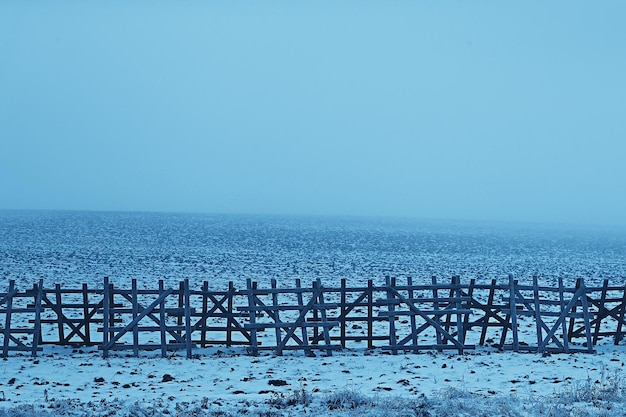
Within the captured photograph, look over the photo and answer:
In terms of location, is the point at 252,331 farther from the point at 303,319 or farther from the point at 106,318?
the point at 106,318

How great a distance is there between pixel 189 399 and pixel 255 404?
118 cm

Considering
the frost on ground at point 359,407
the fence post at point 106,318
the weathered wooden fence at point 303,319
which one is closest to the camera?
the frost on ground at point 359,407

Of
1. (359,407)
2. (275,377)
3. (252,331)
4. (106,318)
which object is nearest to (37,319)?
(106,318)

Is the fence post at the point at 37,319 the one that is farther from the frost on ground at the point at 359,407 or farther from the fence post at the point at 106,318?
the frost on ground at the point at 359,407

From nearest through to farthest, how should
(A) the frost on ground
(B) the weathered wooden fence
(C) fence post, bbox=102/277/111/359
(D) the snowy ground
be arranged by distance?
(A) the frost on ground
(D) the snowy ground
(C) fence post, bbox=102/277/111/359
(B) the weathered wooden fence

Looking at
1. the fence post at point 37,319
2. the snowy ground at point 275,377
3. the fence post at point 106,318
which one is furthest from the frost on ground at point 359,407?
the fence post at point 37,319

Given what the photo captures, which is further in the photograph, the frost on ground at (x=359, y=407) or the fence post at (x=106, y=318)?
the fence post at (x=106, y=318)

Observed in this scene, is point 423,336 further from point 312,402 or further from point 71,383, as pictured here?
point 71,383

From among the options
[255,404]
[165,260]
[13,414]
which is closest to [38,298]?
[13,414]

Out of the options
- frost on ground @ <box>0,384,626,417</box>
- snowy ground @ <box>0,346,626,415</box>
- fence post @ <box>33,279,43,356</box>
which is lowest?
snowy ground @ <box>0,346,626,415</box>

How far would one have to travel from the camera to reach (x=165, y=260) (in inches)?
1731

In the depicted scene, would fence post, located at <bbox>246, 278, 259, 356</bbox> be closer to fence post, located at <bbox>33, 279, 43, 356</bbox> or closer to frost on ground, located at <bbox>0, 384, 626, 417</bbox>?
frost on ground, located at <bbox>0, 384, 626, 417</bbox>

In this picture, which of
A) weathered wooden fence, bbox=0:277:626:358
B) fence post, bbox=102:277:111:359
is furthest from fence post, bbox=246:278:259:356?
fence post, bbox=102:277:111:359

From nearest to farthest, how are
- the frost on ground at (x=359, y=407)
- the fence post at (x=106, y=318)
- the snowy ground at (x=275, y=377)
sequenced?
the frost on ground at (x=359, y=407) < the snowy ground at (x=275, y=377) < the fence post at (x=106, y=318)
